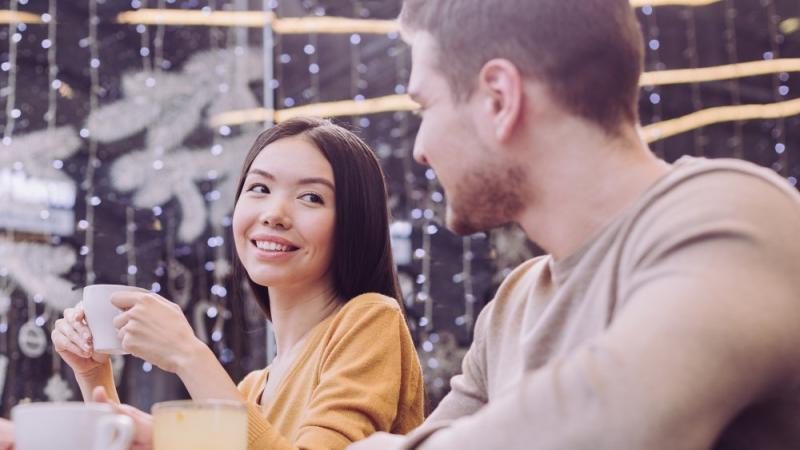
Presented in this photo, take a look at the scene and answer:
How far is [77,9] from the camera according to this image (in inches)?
125

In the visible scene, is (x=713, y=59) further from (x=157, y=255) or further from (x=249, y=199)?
(x=249, y=199)

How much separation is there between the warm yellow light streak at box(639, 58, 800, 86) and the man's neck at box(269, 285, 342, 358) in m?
2.23

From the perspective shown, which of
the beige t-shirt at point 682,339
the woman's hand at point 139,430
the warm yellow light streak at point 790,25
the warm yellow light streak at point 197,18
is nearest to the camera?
the beige t-shirt at point 682,339

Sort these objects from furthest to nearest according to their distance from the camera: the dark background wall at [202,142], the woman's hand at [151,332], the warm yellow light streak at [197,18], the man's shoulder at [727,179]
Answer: the warm yellow light streak at [197,18] → the dark background wall at [202,142] → the woman's hand at [151,332] → the man's shoulder at [727,179]

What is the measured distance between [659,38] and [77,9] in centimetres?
211

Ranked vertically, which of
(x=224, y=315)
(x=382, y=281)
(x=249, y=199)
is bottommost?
(x=224, y=315)

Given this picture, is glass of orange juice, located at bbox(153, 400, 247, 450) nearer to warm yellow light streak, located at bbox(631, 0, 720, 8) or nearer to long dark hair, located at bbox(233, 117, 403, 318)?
long dark hair, located at bbox(233, 117, 403, 318)

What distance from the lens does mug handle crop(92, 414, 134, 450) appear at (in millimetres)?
840

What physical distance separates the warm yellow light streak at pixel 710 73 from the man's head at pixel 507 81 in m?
2.70

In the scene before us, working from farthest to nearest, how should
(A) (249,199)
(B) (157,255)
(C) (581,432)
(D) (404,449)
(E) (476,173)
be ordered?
(B) (157,255), (A) (249,199), (E) (476,173), (D) (404,449), (C) (581,432)

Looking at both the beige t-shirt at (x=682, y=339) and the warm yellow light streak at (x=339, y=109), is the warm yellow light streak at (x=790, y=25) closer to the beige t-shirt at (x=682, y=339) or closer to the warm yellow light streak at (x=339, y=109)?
the warm yellow light streak at (x=339, y=109)

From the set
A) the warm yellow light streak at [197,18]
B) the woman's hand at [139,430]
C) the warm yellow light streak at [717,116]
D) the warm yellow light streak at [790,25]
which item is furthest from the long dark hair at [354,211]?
the warm yellow light streak at [790,25]

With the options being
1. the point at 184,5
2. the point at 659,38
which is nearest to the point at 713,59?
the point at 659,38

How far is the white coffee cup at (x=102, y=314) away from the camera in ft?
4.11
